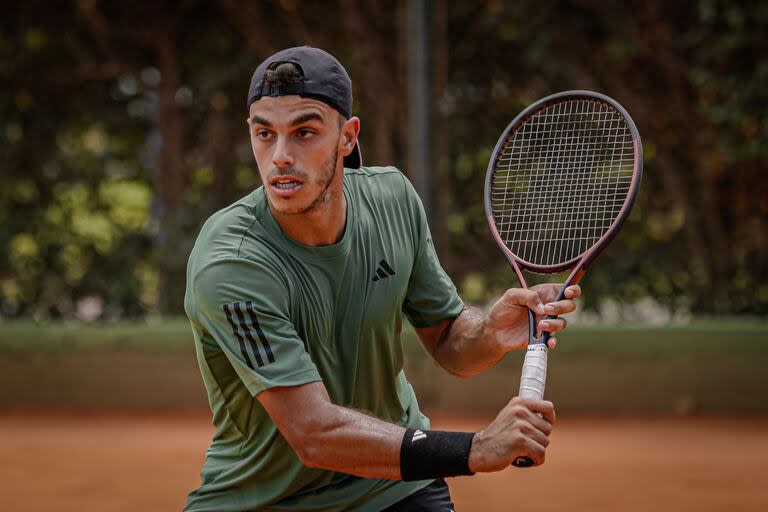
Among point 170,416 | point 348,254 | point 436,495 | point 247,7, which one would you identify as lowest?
point 170,416

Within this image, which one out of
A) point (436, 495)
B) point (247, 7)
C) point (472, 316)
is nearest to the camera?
point (436, 495)

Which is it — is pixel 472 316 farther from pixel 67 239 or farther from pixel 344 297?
pixel 67 239

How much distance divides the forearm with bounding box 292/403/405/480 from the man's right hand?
0.62 ft

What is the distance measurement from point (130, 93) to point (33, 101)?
927 mm

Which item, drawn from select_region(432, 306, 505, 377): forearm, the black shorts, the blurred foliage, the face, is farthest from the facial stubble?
the blurred foliage

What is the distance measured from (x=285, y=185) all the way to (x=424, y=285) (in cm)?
62

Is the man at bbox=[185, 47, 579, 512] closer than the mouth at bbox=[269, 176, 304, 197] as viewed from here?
Yes

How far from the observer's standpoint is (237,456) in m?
2.83

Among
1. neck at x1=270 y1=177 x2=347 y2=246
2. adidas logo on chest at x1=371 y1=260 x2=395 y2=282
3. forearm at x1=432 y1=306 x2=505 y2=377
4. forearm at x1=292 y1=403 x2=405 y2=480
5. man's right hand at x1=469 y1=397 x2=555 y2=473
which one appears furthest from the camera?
forearm at x1=432 y1=306 x2=505 y2=377

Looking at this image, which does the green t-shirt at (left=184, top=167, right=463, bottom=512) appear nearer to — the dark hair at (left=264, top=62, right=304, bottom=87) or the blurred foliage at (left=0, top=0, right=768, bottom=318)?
the dark hair at (left=264, top=62, right=304, bottom=87)

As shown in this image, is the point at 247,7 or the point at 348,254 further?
the point at 247,7

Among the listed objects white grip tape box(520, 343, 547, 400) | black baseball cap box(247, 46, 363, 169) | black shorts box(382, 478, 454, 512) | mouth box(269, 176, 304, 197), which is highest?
black baseball cap box(247, 46, 363, 169)

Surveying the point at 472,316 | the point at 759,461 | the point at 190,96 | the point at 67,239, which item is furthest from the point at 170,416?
the point at 472,316

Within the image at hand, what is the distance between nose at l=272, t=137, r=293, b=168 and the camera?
8.75ft
